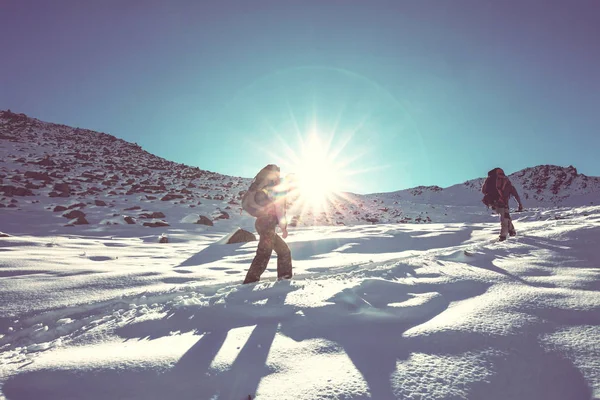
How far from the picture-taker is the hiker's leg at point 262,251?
155 inches

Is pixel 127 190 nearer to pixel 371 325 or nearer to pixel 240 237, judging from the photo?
pixel 240 237

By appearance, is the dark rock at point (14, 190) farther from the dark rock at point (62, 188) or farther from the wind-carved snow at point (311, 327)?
the wind-carved snow at point (311, 327)

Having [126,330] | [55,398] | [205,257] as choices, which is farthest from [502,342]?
[205,257]

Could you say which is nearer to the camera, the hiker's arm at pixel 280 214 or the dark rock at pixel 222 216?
the hiker's arm at pixel 280 214

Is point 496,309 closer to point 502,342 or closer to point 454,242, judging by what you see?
point 502,342

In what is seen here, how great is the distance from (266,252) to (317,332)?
189cm

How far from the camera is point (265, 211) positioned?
3.97 m

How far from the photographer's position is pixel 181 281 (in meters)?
4.21

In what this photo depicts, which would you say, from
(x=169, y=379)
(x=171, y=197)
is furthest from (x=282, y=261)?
(x=171, y=197)

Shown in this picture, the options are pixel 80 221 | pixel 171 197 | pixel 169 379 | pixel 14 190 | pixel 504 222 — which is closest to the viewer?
pixel 169 379

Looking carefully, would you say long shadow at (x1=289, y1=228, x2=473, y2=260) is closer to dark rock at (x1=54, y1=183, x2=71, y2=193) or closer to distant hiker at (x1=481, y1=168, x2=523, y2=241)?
distant hiker at (x1=481, y1=168, x2=523, y2=241)

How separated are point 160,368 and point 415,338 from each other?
167cm

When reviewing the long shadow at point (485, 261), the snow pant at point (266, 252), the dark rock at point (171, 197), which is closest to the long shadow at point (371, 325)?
the long shadow at point (485, 261)

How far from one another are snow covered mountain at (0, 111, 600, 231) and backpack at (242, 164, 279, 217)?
9085mm
